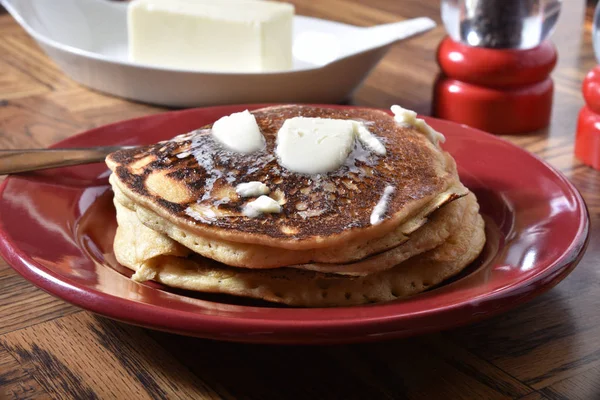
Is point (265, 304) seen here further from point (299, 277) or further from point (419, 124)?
point (419, 124)

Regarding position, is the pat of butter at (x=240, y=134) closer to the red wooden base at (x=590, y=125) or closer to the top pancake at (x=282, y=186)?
the top pancake at (x=282, y=186)

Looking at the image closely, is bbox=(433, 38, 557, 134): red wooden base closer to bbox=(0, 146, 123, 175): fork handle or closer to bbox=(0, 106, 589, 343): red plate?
bbox=(0, 106, 589, 343): red plate

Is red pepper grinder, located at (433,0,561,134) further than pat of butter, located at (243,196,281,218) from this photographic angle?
Yes

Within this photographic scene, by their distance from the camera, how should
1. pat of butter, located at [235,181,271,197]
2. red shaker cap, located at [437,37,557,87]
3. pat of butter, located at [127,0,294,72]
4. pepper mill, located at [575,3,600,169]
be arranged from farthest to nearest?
pat of butter, located at [127,0,294,72], red shaker cap, located at [437,37,557,87], pepper mill, located at [575,3,600,169], pat of butter, located at [235,181,271,197]

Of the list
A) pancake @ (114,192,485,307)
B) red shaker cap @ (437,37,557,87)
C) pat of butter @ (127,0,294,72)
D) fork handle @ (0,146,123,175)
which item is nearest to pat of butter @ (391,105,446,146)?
pancake @ (114,192,485,307)

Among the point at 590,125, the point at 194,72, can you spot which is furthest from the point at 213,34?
the point at 590,125

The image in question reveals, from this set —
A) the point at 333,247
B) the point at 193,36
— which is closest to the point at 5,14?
the point at 193,36

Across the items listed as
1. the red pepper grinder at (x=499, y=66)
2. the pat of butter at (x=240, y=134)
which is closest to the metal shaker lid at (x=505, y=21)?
the red pepper grinder at (x=499, y=66)

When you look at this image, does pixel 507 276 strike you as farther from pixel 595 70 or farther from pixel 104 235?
pixel 595 70
